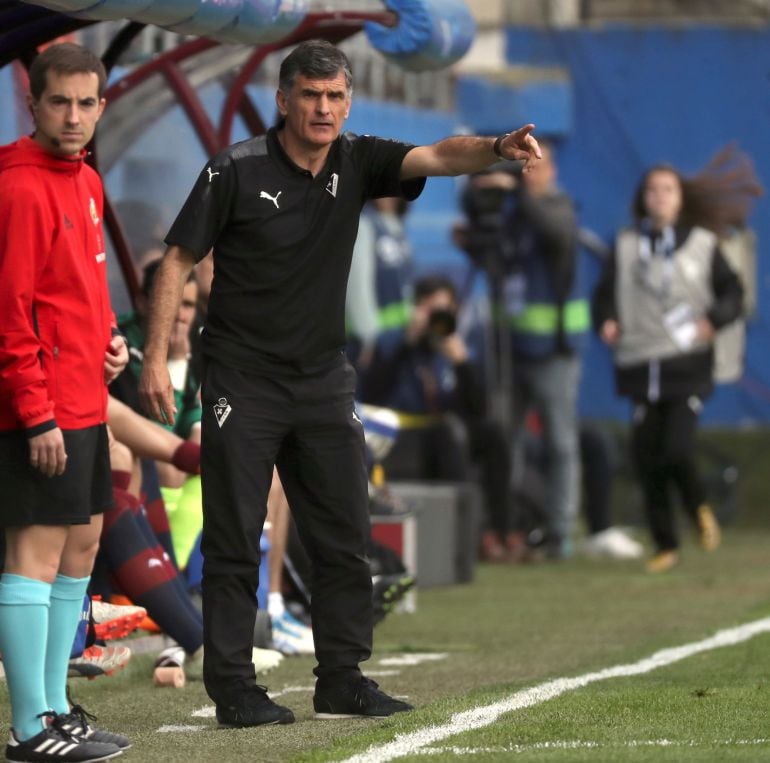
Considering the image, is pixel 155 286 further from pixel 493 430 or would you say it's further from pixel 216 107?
pixel 493 430

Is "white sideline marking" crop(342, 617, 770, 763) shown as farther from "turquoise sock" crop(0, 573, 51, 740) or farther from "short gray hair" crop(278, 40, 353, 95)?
"short gray hair" crop(278, 40, 353, 95)

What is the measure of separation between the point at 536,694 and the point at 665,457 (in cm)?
554

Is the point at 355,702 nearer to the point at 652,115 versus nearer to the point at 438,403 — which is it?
the point at 438,403

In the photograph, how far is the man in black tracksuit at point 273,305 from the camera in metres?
6.06

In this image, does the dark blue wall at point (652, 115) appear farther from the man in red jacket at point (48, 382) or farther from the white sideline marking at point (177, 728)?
the man in red jacket at point (48, 382)

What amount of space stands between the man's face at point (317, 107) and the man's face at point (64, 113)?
68 cm

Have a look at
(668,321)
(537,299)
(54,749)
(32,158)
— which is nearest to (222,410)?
(32,158)

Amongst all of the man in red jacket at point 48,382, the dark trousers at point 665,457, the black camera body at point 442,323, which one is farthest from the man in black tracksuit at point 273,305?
the black camera body at point 442,323

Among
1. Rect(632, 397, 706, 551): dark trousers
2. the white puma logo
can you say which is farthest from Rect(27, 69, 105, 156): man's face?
Rect(632, 397, 706, 551): dark trousers

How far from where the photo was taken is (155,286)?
19.6 ft

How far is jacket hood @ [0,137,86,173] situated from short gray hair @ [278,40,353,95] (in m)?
0.74

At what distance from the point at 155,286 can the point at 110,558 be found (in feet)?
4.80

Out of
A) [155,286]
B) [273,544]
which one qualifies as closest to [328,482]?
[155,286]

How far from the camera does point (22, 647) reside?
5.49 m
